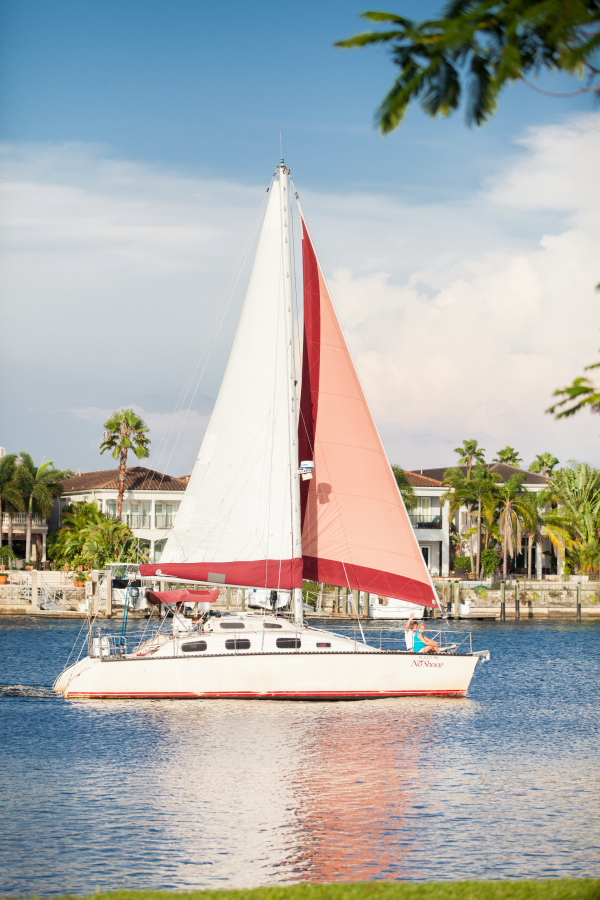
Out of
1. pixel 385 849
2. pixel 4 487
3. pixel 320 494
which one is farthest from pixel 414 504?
pixel 385 849

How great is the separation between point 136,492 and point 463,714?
6705 centimetres

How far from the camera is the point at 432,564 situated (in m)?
103

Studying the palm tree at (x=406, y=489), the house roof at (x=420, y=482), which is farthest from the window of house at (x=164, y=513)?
the house roof at (x=420, y=482)

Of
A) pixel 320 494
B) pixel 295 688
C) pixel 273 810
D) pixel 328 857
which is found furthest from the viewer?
pixel 320 494

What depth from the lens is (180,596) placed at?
32.5 metres

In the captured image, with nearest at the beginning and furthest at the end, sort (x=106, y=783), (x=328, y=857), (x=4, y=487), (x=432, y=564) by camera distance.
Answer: (x=328, y=857) < (x=106, y=783) < (x=4, y=487) < (x=432, y=564)

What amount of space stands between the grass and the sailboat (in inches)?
716

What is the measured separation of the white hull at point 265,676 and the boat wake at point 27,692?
13.6 feet

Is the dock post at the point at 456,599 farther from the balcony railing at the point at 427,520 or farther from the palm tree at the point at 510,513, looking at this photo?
the balcony railing at the point at 427,520

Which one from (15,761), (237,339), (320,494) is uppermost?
(237,339)

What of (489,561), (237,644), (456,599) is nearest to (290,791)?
(237,644)

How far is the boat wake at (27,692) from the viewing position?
34469 mm

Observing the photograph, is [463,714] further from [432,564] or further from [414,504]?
[432,564]

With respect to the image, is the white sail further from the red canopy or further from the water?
the water
